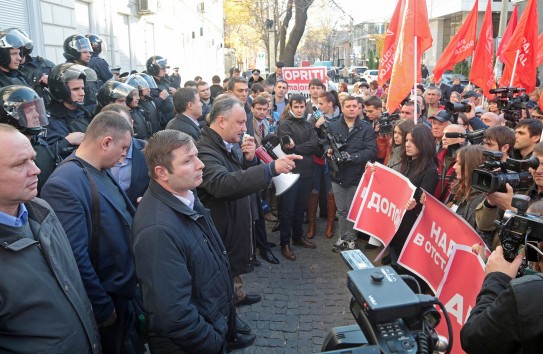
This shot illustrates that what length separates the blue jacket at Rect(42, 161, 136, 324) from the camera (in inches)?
101

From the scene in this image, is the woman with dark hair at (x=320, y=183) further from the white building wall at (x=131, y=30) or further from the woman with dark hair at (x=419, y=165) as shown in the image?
the white building wall at (x=131, y=30)

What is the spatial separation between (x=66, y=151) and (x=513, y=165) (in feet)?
12.0

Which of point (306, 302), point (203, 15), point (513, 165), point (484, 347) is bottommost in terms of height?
point (306, 302)

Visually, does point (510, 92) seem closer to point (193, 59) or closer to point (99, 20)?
point (99, 20)

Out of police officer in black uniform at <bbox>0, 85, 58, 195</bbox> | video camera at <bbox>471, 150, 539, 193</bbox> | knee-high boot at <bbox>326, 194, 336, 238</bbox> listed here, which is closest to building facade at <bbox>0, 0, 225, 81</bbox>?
police officer in black uniform at <bbox>0, 85, 58, 195</bbox>

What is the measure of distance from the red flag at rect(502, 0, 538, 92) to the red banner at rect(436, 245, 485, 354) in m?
5.43

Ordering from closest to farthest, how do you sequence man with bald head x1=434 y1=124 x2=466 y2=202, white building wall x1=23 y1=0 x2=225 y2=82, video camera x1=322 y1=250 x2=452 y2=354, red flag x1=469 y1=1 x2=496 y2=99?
1. video camera x1=322 y1=250 x2=452 y2=354
2. man with bald head x1=434 y1=124 x2=466 y2=202
3. red flag x1=469 y1=1 x2=496 y2=99
4. white building wall x1=23 y1=0 x2=225 y2=82

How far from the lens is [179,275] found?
2334 millimetres

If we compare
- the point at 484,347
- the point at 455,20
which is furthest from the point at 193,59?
the point at 455,20

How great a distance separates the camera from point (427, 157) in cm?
466

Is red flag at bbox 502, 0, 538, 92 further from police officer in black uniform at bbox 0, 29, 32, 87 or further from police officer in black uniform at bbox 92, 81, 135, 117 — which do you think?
police officer in black uniform at bbox 0, 29, 32, 87

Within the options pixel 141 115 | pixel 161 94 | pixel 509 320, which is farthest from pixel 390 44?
pixel 509 320

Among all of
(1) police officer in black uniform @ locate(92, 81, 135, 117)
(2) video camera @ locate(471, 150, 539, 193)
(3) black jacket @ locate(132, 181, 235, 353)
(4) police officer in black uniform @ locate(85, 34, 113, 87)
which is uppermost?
(4) police officer in black uniform @ locate(85, 34, 113, 87)

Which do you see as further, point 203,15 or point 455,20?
point 455,20
